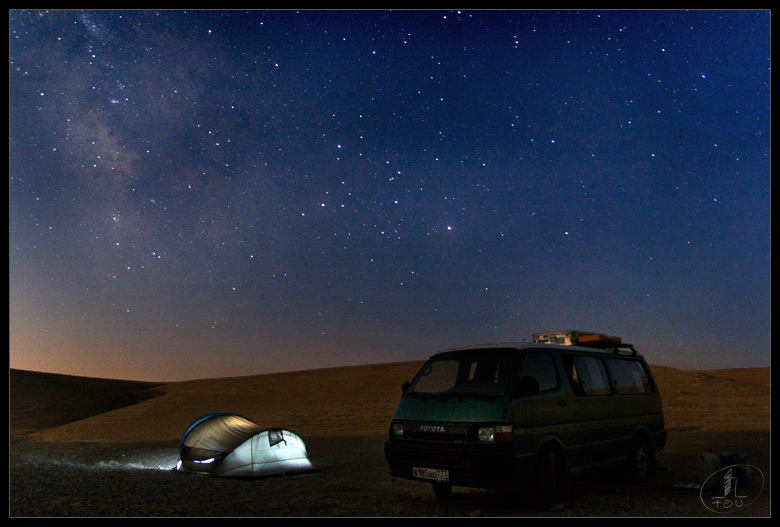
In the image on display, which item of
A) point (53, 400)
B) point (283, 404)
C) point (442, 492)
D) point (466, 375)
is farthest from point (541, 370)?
point (53, 400)

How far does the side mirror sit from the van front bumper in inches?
26.9

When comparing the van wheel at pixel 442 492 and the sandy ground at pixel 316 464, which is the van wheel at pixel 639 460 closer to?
the sandy ground at pixel 316 464

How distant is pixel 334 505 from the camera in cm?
782

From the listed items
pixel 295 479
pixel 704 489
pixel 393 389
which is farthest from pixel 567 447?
pixel 393 389

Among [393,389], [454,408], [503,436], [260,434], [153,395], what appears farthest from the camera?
[153,395]

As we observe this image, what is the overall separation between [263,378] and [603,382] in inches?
1930

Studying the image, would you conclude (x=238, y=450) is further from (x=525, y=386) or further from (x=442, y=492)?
(x=525, y=386)

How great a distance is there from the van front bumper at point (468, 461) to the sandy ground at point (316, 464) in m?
0.77

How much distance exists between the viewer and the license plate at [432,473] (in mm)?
6270

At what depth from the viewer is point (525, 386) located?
20.9ft

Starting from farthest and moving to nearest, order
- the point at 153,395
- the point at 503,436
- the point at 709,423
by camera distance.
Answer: the point at 153,395 → the point at 709,423 → the point at 503,436

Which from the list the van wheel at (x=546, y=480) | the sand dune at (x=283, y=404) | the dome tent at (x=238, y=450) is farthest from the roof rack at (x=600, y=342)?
the sand dune at (x=283, y=404)
